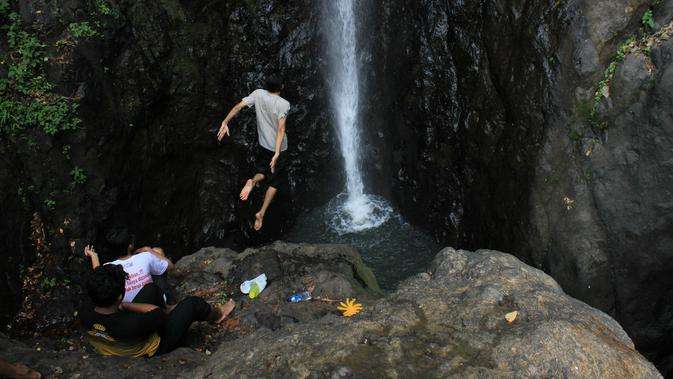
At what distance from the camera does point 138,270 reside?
15.1 feet

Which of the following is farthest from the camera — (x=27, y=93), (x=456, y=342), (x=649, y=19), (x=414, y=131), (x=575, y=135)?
(x=414, y=131)

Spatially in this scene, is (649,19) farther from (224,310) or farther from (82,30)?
(82,30)

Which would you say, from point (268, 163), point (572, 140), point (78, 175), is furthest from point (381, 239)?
point (78, 175)

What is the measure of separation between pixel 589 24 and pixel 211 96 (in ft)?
20.3

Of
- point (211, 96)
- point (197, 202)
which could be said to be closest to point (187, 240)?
point (197, 202)

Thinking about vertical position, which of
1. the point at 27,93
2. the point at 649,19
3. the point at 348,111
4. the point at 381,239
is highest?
the point at 649,19

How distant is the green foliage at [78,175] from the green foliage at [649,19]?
23.5 feet

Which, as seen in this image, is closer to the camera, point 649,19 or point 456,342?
point 456,342

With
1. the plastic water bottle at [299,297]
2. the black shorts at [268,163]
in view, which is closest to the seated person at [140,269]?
the plastic water bottle at [299,297]

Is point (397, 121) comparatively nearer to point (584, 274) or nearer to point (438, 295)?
point (584, 274)

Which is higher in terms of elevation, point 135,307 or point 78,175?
point 78,175

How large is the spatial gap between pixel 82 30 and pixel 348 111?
5541 mm

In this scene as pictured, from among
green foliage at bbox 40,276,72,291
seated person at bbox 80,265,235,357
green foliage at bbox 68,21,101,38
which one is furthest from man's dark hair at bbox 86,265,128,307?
green foliage at bbox 68,21,101,38

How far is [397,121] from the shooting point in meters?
9.55
